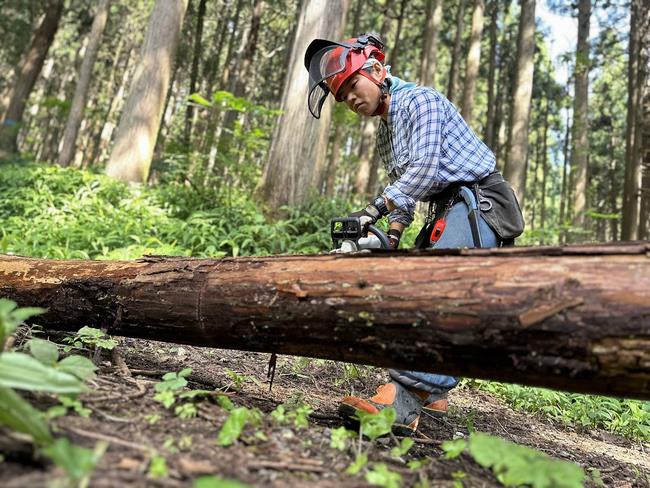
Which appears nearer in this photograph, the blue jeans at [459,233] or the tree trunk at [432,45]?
the blue jeans at [459,233]

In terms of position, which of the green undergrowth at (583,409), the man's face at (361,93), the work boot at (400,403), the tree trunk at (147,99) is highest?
the tree trunk at (147,99)

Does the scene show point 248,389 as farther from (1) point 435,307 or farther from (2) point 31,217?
(2) point 31,217

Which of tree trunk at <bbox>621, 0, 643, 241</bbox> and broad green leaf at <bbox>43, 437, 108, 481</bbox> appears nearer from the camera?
broad green leaf at <bbox>43, 437, 108, 481</bbox>

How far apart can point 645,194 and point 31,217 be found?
9661 mm

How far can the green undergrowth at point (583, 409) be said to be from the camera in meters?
4.29

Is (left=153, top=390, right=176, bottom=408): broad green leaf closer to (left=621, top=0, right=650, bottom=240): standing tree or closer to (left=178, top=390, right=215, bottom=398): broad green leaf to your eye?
(left=178, top=390, right=215, bottom=398): broad green leaf

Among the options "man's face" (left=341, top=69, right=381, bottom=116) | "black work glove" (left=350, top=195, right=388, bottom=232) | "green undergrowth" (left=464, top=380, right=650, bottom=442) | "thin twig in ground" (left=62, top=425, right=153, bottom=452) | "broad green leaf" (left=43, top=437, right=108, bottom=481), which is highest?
"man's face" (left=341, top=69, right=381, bottom=116)

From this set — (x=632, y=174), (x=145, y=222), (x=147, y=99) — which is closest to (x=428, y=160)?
(x=145, y=222)

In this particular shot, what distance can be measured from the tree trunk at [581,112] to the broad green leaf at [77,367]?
14.7 metres

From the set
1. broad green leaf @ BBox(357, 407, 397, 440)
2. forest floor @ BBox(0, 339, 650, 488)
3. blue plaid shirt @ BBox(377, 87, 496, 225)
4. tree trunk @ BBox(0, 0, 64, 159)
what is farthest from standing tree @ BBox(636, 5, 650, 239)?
tree trunk @ BBox(0, 0, 64, 159)

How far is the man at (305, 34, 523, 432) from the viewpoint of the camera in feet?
9.99

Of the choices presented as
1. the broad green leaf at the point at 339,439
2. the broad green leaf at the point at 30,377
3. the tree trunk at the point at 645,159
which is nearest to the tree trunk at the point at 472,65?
the tree trunk at the point at 645,159

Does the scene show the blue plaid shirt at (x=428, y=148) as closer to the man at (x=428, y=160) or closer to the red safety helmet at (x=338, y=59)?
the man at (x=428, y=160)

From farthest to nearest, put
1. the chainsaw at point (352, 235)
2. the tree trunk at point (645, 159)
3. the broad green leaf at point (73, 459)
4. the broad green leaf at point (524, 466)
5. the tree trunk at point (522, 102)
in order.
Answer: the tree trunk at point (522, 102), the tree trunk at point (645, 159), the chainsaw at point (352, 235), the broad green leaf at point (524, 466), the broad green leaf at point (73, 459)
